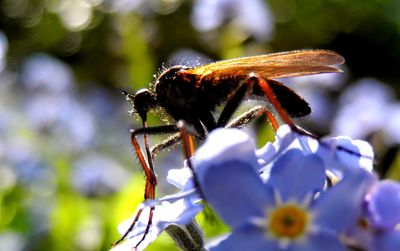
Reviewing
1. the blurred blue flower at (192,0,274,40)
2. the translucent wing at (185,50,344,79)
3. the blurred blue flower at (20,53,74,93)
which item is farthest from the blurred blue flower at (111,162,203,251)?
the blurred blue flower at (20,53,74,93)

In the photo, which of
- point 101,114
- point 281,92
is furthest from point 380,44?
point 281,92

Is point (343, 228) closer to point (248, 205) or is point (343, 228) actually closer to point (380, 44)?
point (248, 205)

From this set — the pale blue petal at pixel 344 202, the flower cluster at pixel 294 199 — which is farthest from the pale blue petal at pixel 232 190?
the pale blue petal at pixel 344 202

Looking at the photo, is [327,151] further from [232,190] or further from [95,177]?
[95,177]

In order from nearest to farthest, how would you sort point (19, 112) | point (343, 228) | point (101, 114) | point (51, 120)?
point (343, 228) → point (51, 120) → point (19, 112) → point (101, 114)

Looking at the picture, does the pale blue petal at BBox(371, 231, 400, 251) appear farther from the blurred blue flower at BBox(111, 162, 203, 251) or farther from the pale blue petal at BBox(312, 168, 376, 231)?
the blurred blue flower at BBox(111, 162, 203, 251)

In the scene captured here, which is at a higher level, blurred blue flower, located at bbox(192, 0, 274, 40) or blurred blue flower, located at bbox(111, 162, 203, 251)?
blurred blue flower, located at bbox(192, 0, 274, 40)
